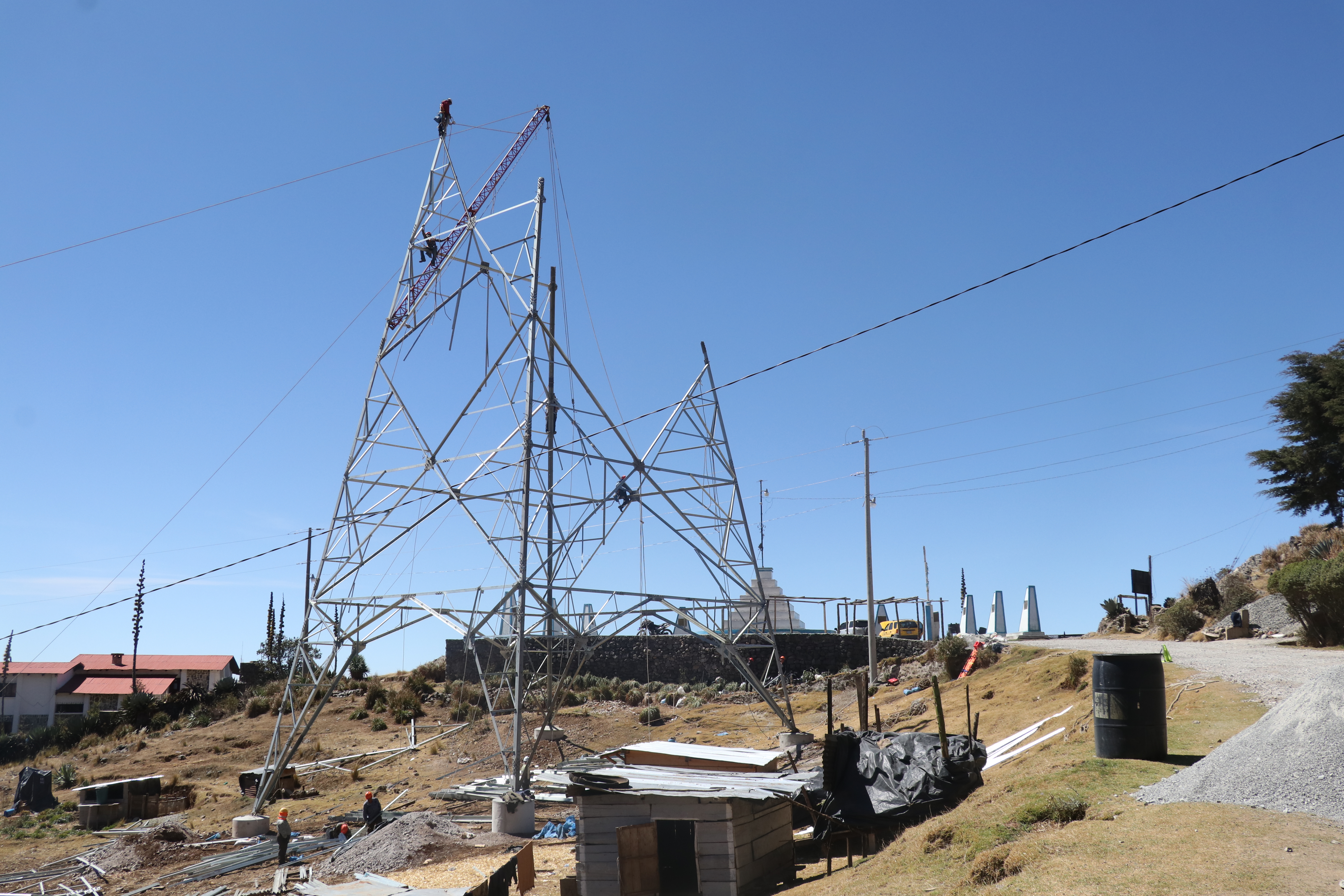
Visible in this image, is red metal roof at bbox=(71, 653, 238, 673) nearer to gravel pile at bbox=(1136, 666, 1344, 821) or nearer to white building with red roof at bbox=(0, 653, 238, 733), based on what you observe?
white building with red roof at bbox=(0, 653, 238, 733)

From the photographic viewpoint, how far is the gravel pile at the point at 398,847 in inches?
682

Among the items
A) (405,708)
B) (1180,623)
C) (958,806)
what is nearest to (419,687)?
(405,708)

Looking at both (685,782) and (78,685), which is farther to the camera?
(78,685)

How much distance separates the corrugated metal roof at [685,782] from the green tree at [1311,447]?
124 feet

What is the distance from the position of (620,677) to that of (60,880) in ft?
103

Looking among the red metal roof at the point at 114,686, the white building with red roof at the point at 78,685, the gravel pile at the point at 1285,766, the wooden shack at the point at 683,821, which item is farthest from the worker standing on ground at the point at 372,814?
the red metal roof at the point at 114,686

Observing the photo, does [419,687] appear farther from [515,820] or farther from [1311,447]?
[1311,447]

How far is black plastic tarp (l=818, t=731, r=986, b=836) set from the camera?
51.2ft

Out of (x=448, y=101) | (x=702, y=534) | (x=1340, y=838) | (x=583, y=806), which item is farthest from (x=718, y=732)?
(x=1340, y=838)

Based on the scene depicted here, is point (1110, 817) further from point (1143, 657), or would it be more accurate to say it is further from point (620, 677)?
point (620, 677)

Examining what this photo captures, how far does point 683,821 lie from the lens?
1650 cm

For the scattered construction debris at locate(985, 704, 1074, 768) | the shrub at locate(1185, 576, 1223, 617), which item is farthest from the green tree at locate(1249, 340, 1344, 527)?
the scattered construction debris at locate(985, 704, 1074, 768)

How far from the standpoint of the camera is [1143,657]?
48.8 ft

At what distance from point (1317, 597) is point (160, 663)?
74471 mm
